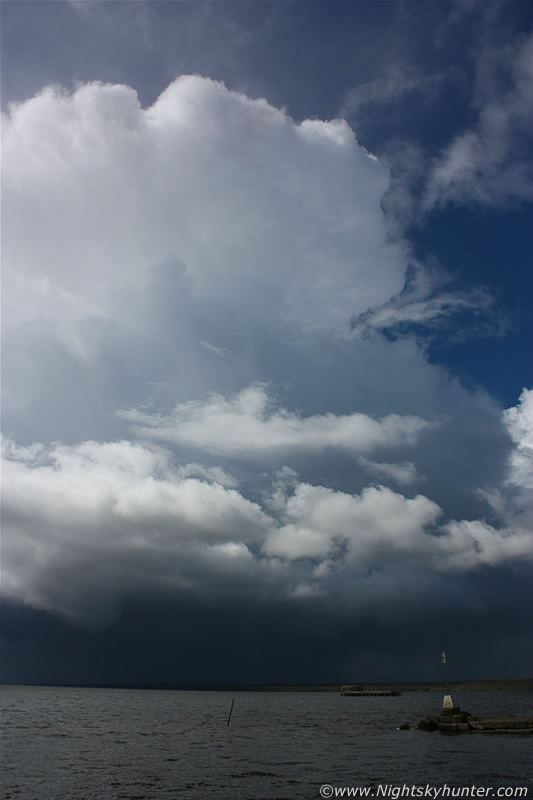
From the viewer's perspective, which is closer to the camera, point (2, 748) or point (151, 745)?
point (2, 748)

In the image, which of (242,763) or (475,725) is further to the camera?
(475,725)

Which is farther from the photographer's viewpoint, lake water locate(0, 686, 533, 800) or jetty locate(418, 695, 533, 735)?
jetty locate(418, 695, 533, 735)

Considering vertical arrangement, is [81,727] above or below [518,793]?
below

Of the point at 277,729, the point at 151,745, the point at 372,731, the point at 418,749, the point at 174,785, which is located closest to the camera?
the point at 174,785

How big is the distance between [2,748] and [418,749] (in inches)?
1696

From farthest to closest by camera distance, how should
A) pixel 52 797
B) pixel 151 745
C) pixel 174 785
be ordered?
pixel 151 745 → pixel 174 785 → pixel 52 797

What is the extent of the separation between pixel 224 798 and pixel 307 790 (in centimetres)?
599

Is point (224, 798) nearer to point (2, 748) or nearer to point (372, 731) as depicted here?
point (2, 748)

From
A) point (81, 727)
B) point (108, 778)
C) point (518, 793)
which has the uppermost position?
point (518, 793)

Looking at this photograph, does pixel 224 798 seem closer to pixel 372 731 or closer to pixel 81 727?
pixel 372 731

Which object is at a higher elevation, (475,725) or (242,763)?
(475,725)

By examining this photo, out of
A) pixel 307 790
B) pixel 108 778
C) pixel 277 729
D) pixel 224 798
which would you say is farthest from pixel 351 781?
pixel 277 729

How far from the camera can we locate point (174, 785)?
134 feet

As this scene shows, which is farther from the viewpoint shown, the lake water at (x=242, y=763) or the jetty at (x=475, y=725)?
the jetty at (x=475, y=725)
